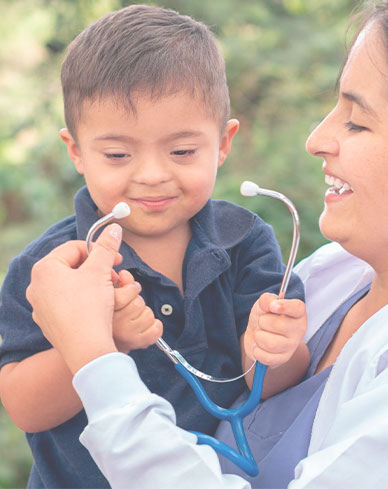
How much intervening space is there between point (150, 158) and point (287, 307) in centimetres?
39

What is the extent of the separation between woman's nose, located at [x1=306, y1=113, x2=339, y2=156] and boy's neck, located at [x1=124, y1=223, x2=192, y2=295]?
1.24 feet

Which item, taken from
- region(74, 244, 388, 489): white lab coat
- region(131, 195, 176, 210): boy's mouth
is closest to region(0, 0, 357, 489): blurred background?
region(131, 195, 176, 210): boy's mouth

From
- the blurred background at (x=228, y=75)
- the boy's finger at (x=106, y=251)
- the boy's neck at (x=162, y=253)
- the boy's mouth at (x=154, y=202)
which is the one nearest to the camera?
the boy's finger at (x=106, y=251)

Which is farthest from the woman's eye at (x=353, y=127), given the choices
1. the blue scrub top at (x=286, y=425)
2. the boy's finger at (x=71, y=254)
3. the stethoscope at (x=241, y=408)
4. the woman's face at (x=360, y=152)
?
the boy's finger at (x=71, y=254)

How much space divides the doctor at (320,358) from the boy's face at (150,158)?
0.21 m

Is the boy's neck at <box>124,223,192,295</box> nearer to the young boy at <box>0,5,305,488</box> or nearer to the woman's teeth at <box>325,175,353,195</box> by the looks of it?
the young boy at <box>0,5,305,488</box>

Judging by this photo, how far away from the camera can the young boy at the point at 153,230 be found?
4.49ft

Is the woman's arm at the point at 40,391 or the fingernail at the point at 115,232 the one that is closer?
the fingernail at the point at 115,232

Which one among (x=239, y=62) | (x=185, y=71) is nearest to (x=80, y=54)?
(x=185, y=71)

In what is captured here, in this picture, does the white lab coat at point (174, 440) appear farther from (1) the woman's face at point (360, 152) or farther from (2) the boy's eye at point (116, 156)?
(2) the boy's eye at point (116, 156)

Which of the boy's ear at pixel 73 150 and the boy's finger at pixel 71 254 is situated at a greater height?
the boy's ear at pixel 73 150

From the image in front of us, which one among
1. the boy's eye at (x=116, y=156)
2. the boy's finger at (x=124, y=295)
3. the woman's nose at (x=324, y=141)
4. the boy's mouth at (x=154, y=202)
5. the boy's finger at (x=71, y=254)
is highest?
the woman's nose at (x=324, y=141)

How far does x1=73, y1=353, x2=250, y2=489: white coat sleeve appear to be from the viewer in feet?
3.48

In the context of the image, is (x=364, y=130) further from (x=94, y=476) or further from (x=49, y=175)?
(x=49, y=175)
